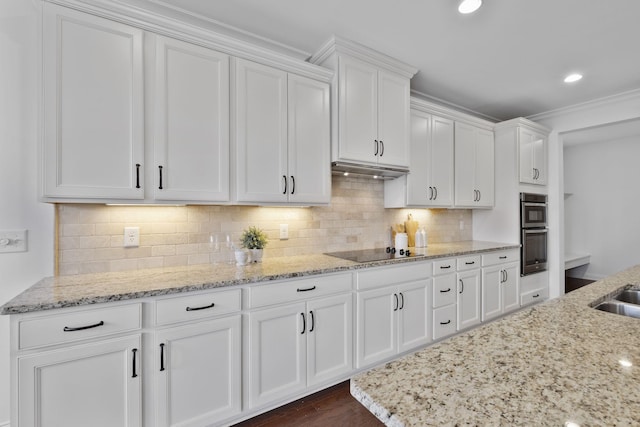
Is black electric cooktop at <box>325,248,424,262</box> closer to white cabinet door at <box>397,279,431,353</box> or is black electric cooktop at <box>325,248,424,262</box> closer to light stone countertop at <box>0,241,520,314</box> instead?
light stone countertop at <box>0,241,520,314</box>

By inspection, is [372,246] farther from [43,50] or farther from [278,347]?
[43,50]

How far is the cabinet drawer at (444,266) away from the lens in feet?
8.96

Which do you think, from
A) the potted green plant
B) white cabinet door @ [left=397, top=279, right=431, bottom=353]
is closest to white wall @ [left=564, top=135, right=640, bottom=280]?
white cabinet door @ [left=397, top=279, right=431, bottom=353]

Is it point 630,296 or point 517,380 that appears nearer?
point 517,380

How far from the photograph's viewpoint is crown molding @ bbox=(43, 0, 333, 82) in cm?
162

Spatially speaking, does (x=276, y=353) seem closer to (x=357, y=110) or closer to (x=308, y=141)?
(x=308, y=141)

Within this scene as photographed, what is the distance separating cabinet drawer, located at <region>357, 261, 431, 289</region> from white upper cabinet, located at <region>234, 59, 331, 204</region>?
67 cm

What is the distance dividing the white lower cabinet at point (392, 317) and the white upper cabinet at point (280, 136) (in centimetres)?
85

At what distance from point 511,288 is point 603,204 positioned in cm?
337

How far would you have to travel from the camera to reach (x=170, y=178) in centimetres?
181

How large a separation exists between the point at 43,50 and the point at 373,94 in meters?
2.15

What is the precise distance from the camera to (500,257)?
3350 millimetres

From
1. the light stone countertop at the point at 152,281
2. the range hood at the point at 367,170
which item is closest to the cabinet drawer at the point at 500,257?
the range hood at the point at 367,170

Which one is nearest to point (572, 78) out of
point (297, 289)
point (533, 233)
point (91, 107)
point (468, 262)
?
point (533, 233)
